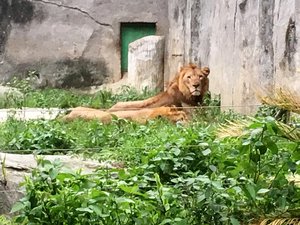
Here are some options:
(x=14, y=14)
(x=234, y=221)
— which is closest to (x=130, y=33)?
(x=14, y=14)

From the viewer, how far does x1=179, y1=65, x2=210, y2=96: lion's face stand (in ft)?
30.2

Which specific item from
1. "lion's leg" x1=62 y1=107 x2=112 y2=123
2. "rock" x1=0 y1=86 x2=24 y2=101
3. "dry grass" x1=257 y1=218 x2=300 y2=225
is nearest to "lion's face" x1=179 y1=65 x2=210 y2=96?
"lion's leg" x1=62 y1=107 x2=112 y2=123

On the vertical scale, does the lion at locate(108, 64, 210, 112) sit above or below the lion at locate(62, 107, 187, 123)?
above

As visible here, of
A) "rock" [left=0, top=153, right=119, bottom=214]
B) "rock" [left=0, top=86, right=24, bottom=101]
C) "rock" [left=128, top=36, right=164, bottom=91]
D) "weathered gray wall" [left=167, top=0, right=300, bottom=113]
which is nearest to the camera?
"rock" [left=0, top=153, right=119, bottom=214]

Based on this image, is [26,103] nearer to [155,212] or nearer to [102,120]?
[102,120]

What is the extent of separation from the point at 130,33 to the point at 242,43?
5421 millimetres

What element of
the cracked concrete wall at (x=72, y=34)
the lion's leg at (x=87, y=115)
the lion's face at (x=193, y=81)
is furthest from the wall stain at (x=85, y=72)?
the lion's leg at (x=87, y=115)

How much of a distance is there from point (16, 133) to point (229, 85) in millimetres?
2971

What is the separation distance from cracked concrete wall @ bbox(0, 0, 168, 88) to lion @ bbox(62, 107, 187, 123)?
5.04 m

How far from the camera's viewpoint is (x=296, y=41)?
665 cm

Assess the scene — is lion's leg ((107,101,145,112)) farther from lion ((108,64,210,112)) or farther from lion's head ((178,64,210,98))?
lion's head ((178,64,210,98))

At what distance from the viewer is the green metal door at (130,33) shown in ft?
45.4

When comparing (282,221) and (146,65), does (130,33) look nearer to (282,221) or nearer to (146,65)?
(146,65)

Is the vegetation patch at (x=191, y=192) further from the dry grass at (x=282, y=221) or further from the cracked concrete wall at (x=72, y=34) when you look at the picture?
the cracked concrete wall at (x=72, y=34)
